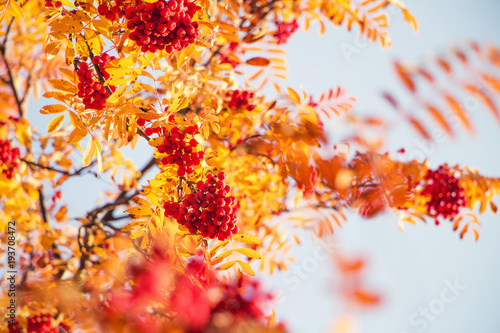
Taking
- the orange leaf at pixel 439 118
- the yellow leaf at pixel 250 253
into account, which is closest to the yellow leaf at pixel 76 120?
the yellow leaf at pixel 250 253

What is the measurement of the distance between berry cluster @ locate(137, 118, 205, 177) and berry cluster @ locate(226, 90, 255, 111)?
1.12 meters

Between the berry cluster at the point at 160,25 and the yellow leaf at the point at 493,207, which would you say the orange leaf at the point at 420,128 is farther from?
the yellow leaf at the point at 493,207

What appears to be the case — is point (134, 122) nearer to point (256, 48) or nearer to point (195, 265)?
point (195, 265)

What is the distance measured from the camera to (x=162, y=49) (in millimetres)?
1429

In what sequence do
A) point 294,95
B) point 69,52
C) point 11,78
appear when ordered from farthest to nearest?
point 11,78 < point 294,95 < point 69,52

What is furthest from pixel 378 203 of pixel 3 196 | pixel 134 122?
pixel 3 196

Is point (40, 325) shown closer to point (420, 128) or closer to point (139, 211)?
point (139, 211)

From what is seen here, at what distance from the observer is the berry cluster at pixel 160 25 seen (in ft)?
4.29

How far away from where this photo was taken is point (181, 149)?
61.7 inches

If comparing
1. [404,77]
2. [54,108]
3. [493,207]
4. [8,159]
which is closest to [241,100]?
[54,108]

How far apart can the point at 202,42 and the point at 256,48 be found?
1329 millimetres

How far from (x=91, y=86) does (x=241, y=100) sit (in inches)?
53.3

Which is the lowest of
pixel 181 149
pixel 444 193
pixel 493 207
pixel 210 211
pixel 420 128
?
pixel 493 207

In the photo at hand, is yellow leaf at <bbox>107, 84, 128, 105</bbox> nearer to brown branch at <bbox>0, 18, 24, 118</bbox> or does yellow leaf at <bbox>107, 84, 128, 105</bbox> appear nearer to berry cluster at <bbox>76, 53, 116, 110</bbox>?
berry cluster at <bbox>76, 53, 116, 110</bbox>
